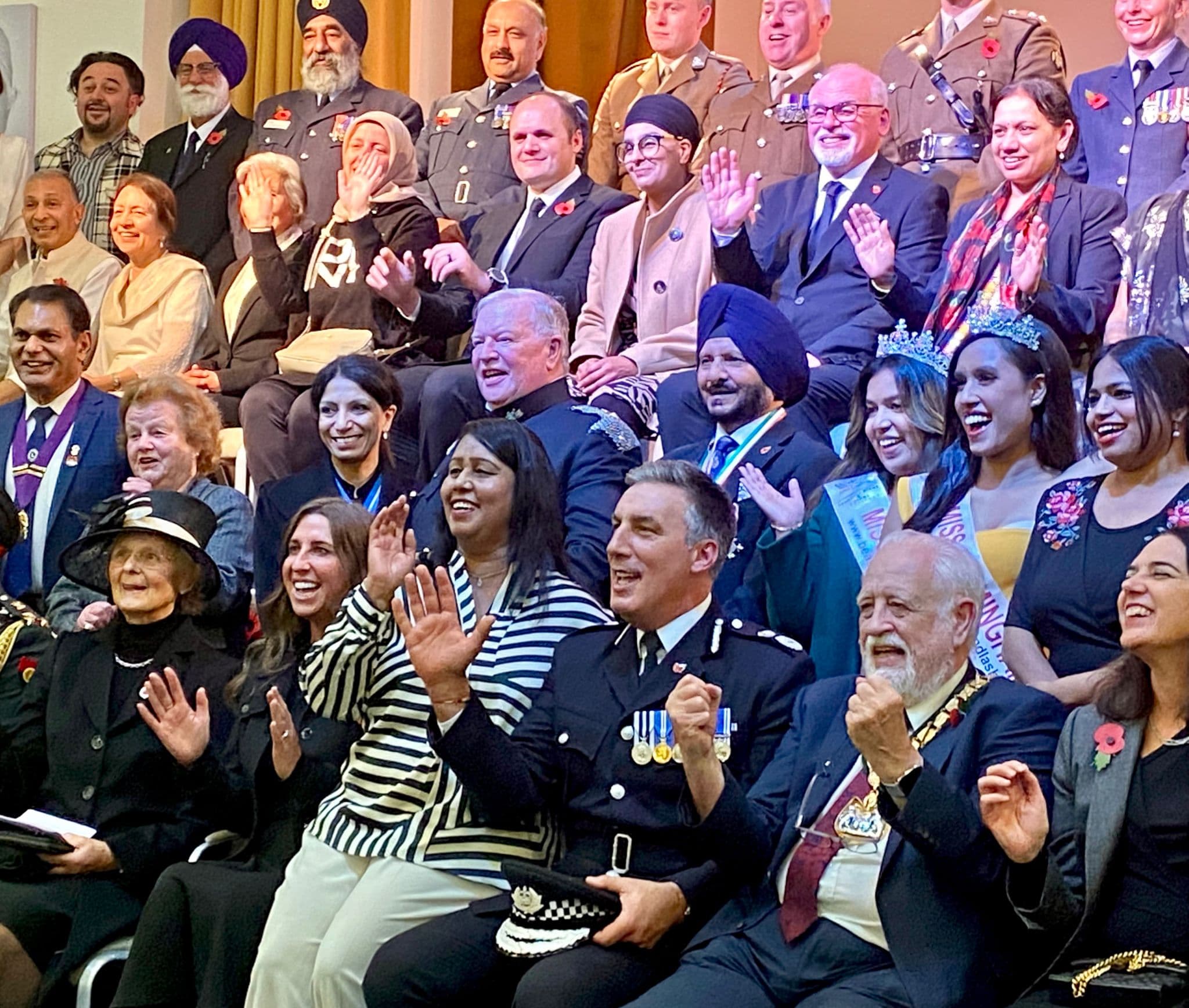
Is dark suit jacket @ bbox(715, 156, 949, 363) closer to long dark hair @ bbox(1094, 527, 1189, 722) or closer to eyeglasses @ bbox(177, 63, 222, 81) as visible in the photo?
long dark hair @ bbox(1094, 527, 1189, 722)

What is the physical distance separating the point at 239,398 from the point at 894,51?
2.14 meters

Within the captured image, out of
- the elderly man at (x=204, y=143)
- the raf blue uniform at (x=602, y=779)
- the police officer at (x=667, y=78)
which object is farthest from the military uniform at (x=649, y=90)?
the raf blue uniform at (x=602, y=779)

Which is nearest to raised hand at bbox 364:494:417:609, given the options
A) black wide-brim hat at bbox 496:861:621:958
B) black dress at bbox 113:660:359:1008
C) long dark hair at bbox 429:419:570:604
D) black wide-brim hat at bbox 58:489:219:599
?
long dark hair at bbox 429:419:570:604

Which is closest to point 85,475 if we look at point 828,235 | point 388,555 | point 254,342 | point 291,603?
point 254,342

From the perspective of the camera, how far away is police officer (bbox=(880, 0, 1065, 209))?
5.27 meters

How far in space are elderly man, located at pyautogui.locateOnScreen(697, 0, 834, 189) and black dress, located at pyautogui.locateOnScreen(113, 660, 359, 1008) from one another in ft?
7.53

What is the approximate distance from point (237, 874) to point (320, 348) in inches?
81.8

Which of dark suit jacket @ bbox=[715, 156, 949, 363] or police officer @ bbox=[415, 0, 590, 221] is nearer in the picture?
dark suit jacket @ bbox=[715, 156, 949, 363]

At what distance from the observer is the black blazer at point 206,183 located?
21.5ft

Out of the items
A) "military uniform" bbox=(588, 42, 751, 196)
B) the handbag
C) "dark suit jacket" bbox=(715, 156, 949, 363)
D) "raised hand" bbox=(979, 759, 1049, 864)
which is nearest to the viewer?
"raised hand" bbox=(979, 759, 1049, 864)

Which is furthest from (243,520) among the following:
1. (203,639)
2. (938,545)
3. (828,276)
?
(938,545)

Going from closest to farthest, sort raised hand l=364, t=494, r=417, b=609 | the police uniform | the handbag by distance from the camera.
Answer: raised hand l=364, t=494, r=417, b=609 < the handbag < the police uniform

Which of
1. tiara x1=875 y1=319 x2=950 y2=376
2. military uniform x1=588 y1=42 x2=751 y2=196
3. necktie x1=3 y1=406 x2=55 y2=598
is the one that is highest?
military uniform x1=588 y1=42 x2=751 y2=196

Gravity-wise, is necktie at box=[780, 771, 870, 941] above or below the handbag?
below
